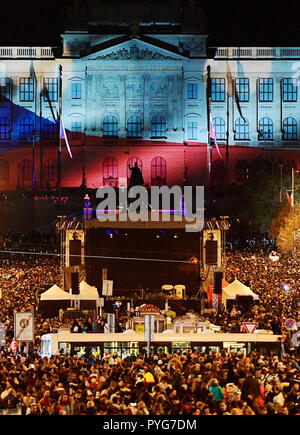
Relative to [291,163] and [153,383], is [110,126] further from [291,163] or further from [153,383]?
[153,383]

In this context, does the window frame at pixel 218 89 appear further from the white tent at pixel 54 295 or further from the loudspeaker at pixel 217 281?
the white tent at pixel 54 295

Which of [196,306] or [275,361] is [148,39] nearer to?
[196,306]

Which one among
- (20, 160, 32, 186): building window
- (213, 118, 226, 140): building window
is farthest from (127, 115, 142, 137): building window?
(20, 160, 32, 186): building window

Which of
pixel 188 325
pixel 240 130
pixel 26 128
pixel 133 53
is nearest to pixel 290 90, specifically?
pixel 240 130

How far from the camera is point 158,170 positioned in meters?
88.6

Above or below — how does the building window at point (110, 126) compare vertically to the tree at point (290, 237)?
above

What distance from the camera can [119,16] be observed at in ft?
307

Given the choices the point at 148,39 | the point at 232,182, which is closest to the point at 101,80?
the point at 148,39

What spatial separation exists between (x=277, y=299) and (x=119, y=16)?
58.0 meters

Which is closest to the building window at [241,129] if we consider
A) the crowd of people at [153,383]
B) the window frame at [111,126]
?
the window frame at [111,126]

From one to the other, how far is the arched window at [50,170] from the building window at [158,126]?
8248 mm

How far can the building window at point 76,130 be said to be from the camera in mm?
89131

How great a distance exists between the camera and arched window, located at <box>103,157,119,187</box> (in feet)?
290
